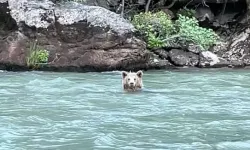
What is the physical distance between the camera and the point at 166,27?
16.7 metres

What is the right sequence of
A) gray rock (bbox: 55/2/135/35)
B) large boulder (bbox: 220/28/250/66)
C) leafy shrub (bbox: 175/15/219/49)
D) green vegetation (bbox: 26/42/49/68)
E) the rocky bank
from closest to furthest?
green vegetation (bbox: 26/42/49/68) → the rocky bank → gray rock (bbox: 55/2/135/35) → leafy shrub (bbox: 175/15/219/49) → large boulder (bbox: 220/28/250/66)

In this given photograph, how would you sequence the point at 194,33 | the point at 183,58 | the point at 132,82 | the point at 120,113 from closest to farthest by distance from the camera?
the point at 120,113 → the point at 132,82 → the point at 183,58 → the point at 194,33

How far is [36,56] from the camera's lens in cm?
1472

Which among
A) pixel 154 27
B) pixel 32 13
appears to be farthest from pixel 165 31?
pixel 32 13

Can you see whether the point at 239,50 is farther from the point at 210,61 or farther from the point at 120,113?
the point at 120,113

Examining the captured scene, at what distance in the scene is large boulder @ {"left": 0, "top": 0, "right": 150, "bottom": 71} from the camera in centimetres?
1494

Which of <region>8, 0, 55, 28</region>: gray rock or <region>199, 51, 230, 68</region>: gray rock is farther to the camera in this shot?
<region>199, 51, 230, 68</region>: gray rock

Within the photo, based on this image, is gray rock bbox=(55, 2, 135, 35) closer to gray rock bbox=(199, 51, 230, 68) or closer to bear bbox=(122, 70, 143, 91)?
gray rock bbox=(199, 51, 230, 68)

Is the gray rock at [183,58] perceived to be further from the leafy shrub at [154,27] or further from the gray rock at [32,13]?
the gray rock at [32,13]

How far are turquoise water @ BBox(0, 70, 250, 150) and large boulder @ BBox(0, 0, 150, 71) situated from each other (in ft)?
4.86

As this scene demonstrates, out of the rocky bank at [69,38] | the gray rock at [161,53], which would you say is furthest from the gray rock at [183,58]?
the rocky bank at [69,38]

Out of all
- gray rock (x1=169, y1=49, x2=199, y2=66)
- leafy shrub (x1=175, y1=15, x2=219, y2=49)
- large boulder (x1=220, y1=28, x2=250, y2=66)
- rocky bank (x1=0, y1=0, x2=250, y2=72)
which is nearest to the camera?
rocky bank (x1=0, y1=0, x2=250, y2=72)

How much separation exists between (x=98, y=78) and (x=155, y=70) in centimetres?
266

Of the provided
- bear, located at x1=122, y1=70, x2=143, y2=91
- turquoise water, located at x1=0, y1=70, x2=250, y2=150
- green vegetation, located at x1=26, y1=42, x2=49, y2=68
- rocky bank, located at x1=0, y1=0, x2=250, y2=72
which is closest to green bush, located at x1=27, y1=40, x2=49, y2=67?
green vegetation, located at x1=26, y1=42, x2=49, y2=68
